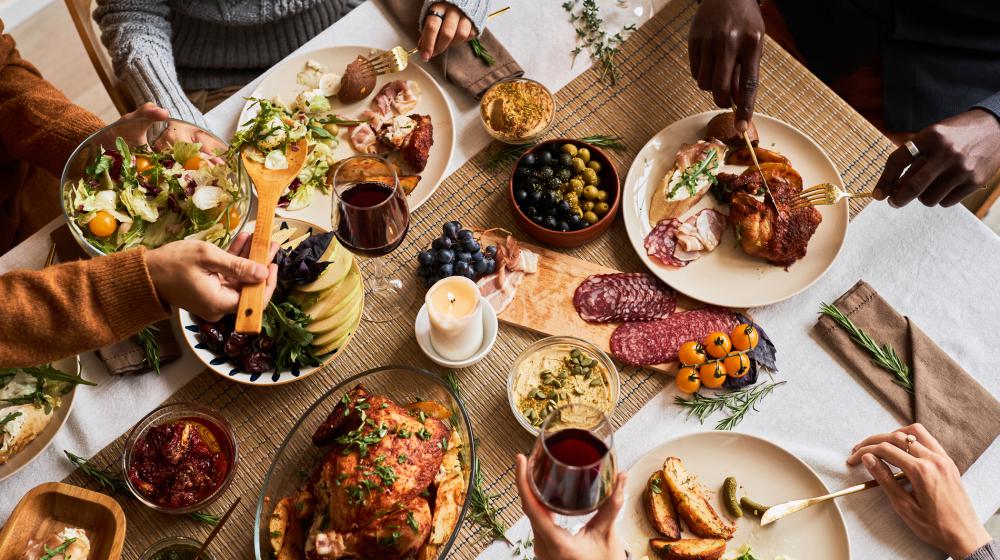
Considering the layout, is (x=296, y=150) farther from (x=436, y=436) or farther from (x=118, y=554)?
(x=118, y=554)

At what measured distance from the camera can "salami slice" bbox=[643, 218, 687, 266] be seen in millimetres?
2131

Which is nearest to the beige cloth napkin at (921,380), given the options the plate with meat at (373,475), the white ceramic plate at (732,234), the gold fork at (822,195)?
the white ceramic plate at (732,234)

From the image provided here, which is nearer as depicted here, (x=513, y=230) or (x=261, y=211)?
(x=261, y=211)

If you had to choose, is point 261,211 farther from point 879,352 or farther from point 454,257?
point 879,352

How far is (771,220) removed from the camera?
210cm

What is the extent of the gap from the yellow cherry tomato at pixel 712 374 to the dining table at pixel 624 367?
0.34ft

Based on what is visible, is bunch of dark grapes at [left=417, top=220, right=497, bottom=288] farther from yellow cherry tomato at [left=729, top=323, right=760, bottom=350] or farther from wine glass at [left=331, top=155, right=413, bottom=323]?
yellow cherry tomato at [left=729, top=323, right=760, bottom=350]

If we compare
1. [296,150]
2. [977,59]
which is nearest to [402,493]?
[296,150]

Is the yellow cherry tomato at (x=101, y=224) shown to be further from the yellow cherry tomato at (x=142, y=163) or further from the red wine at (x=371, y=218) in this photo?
the red wine at (x=371, y=218)

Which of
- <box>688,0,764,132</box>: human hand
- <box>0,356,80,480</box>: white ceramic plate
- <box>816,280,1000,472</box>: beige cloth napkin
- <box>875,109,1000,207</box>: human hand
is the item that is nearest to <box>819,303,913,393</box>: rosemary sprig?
<box>816,280,1000,472</box>: beige cloth napkin

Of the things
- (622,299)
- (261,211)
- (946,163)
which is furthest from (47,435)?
(946,163)

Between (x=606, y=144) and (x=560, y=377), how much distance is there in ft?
2.57

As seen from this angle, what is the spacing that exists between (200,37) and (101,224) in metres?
0.98

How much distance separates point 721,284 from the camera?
2109mm
